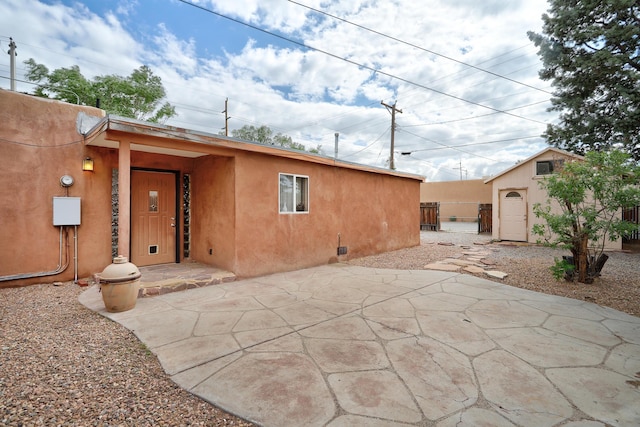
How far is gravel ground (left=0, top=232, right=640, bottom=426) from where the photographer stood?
72.6 inches

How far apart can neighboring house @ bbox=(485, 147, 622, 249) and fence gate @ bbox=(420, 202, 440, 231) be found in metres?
4.83

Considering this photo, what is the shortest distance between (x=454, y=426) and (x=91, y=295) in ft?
17.2

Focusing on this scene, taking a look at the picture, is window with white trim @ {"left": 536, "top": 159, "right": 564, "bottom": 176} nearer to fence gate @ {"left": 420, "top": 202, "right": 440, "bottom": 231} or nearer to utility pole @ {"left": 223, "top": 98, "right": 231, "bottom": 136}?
fence gate @ {"left": 420, "top": 202, "right": 440, "bottom": 231}

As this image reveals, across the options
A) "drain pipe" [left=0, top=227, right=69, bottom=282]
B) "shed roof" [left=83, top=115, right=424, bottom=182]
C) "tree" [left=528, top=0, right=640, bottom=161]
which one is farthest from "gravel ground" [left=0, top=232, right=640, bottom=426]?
"tree" [left=528, top=0, right=640, bottom=161]

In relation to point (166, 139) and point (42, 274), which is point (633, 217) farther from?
point (42, 274)

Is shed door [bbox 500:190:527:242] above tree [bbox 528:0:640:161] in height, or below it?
below

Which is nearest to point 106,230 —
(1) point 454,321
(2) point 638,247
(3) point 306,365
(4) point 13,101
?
(4) point 13,101

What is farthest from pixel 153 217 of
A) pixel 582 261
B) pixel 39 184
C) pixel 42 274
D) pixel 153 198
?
pixel 582 261

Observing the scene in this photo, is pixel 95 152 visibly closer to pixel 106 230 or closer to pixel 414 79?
pixel 106 230

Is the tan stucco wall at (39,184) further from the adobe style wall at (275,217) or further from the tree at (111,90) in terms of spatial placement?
the tree at (111,90)

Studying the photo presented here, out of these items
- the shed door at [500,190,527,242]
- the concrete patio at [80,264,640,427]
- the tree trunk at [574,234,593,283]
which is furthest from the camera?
the shed door at [500,190,527,242]

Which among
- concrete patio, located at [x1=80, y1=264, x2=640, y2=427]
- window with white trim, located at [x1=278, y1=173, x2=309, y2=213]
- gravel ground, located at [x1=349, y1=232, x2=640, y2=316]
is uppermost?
window with white trim, located at [x1=278, y1=173, x2=309, y2=213]

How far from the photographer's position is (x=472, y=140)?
23.0m

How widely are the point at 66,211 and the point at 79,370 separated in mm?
3923
